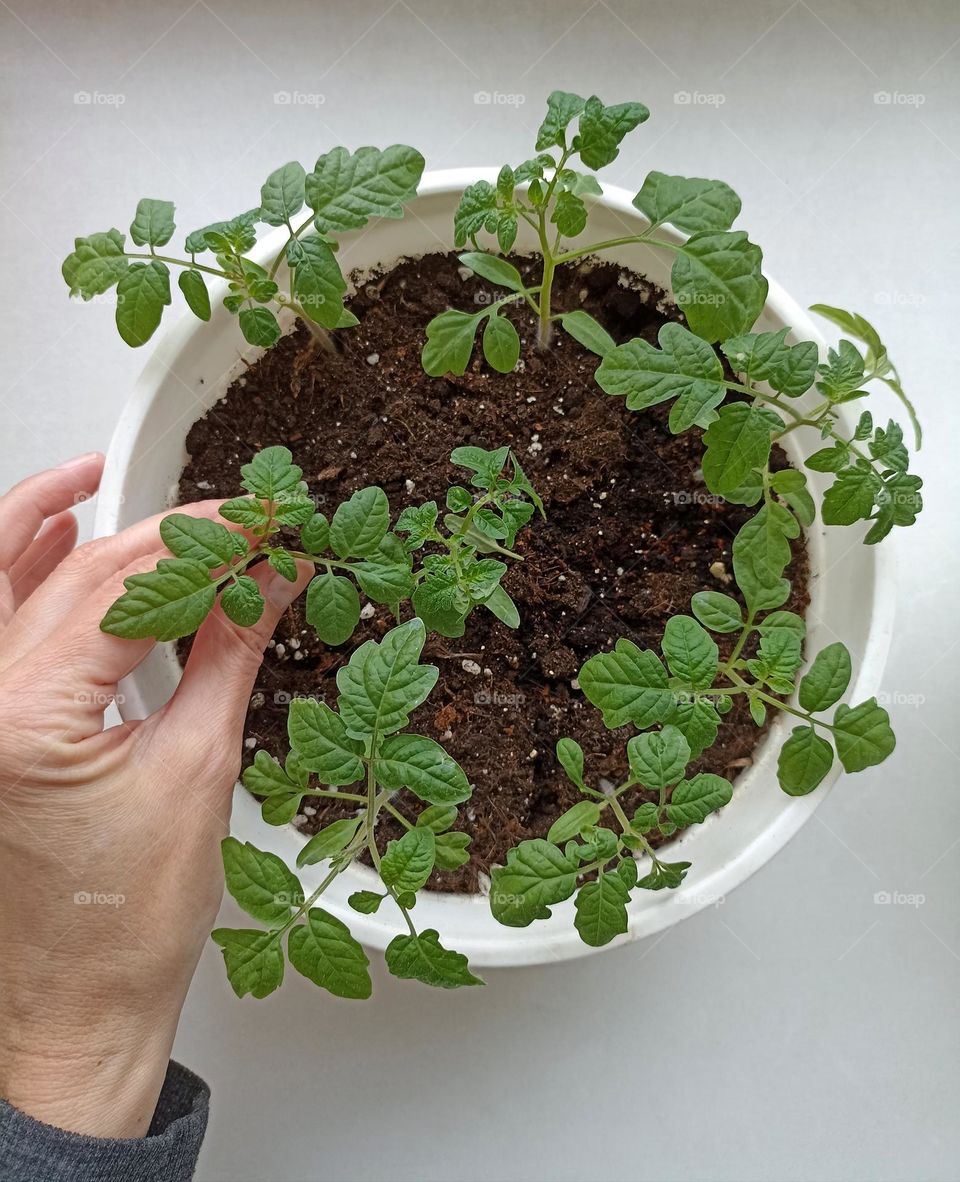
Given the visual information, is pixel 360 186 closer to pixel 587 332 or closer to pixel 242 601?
pixel 587 332

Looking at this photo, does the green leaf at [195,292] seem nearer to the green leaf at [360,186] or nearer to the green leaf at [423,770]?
the green leaf at [360,186]

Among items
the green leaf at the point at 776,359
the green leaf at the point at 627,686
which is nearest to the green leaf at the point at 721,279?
the green leaf at the point at 776,359

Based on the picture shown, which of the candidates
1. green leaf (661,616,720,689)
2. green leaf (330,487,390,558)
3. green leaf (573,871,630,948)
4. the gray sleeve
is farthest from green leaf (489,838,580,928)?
the gray sleeve

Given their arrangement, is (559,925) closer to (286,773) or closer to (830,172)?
(286,773)

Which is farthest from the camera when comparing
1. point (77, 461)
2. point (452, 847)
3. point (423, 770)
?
point (77, 461)

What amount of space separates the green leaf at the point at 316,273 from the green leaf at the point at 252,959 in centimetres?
65

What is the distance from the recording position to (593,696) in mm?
989

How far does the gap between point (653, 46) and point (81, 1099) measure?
1.75 metres

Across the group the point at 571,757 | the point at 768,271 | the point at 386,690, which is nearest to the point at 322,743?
the point at 386,690

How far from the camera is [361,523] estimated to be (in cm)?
98

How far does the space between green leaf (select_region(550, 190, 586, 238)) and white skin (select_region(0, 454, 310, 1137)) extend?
1.68ft

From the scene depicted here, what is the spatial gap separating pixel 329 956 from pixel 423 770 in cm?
23

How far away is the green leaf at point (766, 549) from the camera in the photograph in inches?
40.9

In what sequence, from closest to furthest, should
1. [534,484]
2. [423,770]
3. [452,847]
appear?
[423,770] < [452,847] < [534,484]
